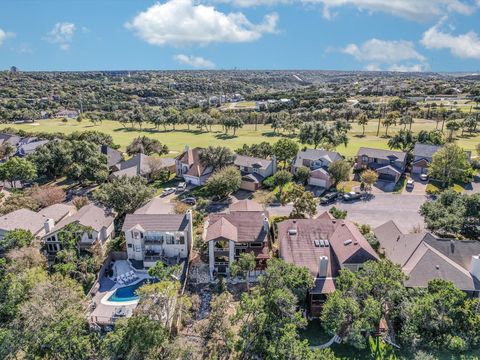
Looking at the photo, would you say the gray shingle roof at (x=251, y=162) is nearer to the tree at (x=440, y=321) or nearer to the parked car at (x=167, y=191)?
the parked car at (x=167, y=191)

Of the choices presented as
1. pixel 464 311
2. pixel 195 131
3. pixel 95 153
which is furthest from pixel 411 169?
pixel 195 131

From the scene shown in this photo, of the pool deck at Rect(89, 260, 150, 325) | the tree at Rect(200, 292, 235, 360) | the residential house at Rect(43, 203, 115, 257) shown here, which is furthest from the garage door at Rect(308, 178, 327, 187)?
the tree at Rect(200, 292, 235, 360)

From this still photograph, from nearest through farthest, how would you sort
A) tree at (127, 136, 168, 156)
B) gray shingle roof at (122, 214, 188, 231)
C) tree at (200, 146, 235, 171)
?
gray shingle roof at (122, 214, 188, 231)
tree at (200, 146, 235, 171)
tree at (127, 136, 168, 156)

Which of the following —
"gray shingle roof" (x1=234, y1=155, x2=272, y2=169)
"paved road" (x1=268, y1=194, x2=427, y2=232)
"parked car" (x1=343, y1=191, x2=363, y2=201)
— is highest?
"gray shingle roof" (x1=234, y1=155, x2=272, y2=169)

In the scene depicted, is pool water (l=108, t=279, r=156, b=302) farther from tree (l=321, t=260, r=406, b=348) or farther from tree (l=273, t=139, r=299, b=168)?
tree (l=273, t=139, r=299, b=168)

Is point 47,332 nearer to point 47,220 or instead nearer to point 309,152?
point 47,220

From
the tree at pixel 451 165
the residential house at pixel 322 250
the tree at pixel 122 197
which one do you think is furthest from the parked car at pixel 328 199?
the tree at pixel 122 197

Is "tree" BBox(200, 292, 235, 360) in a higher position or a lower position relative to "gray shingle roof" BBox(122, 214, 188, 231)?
lower

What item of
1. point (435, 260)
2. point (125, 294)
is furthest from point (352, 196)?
point (125, 294)
